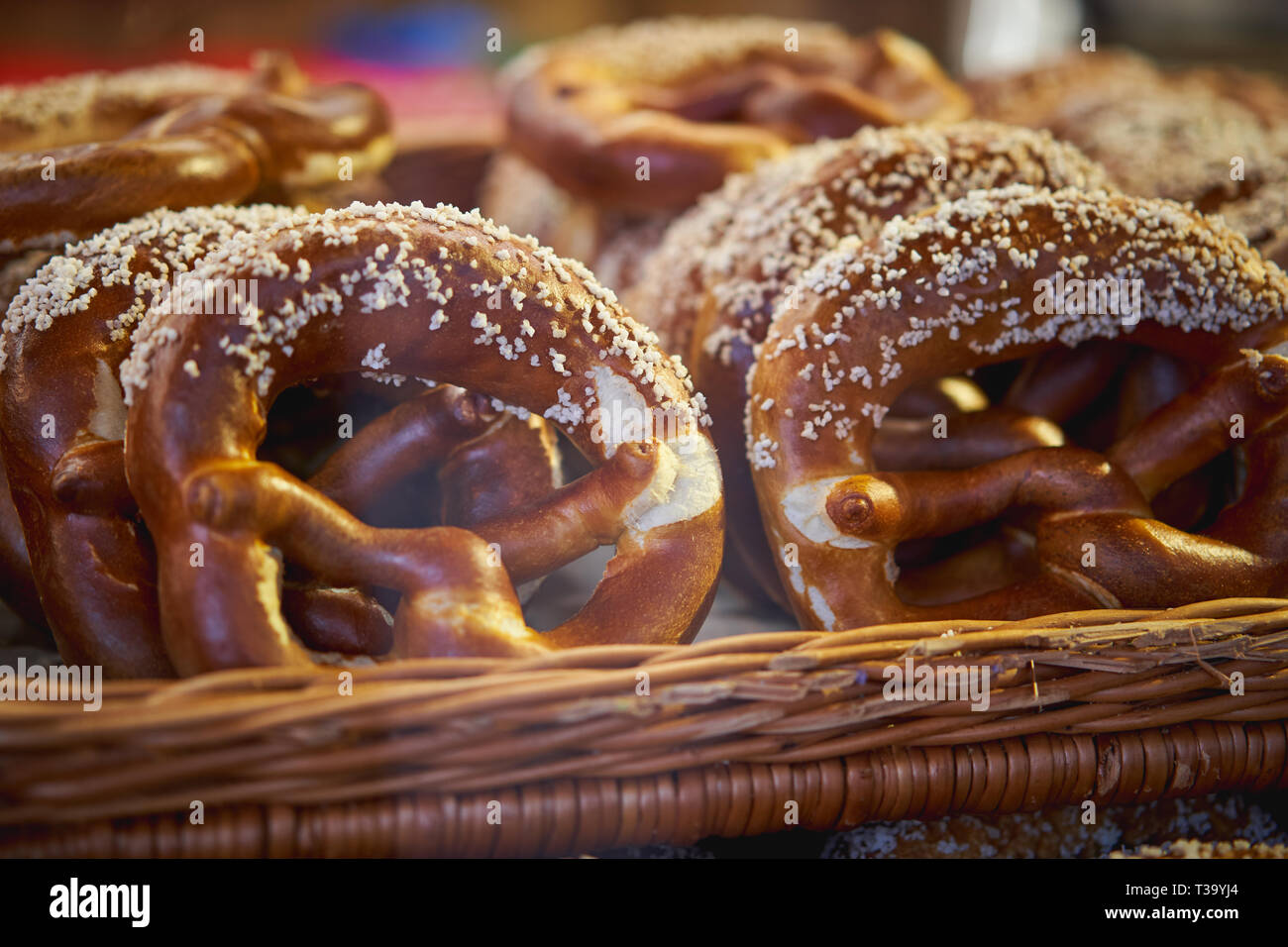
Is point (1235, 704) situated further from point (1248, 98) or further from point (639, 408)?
point (1248, 98)

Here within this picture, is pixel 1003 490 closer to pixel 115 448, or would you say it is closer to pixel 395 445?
pixel 395 445

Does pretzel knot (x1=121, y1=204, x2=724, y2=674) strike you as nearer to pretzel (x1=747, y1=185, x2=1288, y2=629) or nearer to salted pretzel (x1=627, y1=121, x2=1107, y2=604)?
pretzel (x1=747, y1=185, x2=1288, y2=629)

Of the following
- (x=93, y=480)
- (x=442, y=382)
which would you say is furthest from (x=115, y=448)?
(x=442, y=382)

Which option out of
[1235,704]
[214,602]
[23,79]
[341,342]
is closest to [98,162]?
[341,342]

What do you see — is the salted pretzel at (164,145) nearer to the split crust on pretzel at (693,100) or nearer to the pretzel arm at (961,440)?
the split crust on pretzel at (693,100)

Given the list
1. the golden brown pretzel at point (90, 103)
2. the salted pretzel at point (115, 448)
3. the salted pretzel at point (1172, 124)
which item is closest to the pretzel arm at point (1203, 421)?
the salted pretzel at point (1172, 124)

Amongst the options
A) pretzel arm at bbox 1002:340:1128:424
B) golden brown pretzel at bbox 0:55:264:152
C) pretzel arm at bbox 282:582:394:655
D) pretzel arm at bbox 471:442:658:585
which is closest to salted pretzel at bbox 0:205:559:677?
pretzel arm at bbox 282:582:394:655
